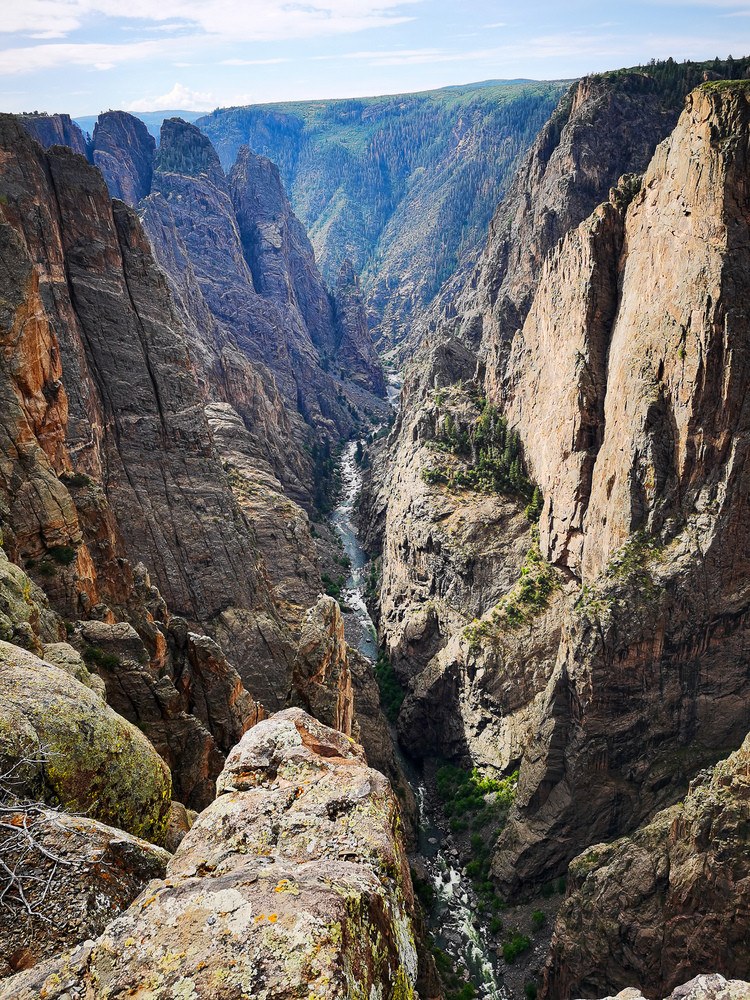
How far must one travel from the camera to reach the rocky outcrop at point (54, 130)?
147m

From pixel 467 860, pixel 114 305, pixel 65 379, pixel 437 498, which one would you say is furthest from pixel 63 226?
pixel 467 860

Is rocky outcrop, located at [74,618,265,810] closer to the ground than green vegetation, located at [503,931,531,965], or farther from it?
farther from it

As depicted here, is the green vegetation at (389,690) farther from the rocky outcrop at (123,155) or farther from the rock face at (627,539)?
the rocky outcrop at (123,155)

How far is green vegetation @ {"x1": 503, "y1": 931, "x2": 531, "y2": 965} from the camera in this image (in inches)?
2013

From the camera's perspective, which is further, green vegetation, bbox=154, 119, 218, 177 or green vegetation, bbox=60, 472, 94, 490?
green vegetation, bbox=154, 119, 218, 177

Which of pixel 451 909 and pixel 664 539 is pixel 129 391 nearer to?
pixel 664 539

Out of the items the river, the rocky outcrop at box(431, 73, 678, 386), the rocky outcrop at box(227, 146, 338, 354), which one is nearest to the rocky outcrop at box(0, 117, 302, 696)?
the river

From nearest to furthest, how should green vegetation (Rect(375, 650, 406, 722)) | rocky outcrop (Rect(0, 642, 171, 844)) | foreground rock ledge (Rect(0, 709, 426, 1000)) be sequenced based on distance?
foreground rock ledge (Rect(0, 709, 426, 1000)) → rocky outcrop (Rect(0, 642, 171, 844)) → green vegetation (Rect(375, 650, 406, 722))

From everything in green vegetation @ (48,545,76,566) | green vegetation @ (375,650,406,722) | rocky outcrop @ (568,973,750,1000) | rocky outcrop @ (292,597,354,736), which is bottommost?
green vegetation @ (375,650,406,722)

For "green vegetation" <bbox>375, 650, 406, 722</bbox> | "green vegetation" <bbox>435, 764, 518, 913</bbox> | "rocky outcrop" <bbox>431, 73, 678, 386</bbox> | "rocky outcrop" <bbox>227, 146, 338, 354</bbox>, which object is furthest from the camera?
"rocky outcrop" <bbox>227, 146, 338, 354</bbox>

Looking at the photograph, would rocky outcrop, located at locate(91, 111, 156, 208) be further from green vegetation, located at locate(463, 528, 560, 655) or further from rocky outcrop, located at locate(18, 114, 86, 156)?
green vegetation, located at locate(463, 528, 560, 655)

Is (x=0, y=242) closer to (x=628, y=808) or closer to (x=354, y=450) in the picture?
(x=628, y=808)

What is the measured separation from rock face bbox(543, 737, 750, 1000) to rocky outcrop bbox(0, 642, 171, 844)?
34.6 m

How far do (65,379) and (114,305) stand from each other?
994 cm
